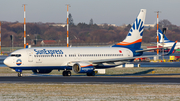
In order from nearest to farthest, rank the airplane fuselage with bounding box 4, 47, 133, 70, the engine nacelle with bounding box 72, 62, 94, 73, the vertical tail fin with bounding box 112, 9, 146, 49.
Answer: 1. the engine nacelle with bounding box 72, 62, 94, 73
2. the airplane fuselage with bounding box 4, 47, 133, 70
3. the vertical tail fin with bounding box 112, 9, 146, 49

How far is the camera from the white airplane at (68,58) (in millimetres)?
40875

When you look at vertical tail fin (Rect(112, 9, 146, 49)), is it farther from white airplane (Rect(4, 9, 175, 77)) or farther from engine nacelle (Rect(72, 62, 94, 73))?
engine nacelle (Rect(72, 62, 94, 73))

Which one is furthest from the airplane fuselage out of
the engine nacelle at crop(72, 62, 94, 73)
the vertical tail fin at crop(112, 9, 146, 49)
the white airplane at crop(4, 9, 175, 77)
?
the vertical tail fin at crop(112, 9, 146, 49)

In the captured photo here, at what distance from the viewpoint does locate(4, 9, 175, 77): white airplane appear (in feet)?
134

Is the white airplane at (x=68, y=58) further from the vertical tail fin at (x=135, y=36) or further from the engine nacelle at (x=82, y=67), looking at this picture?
the vertical tail fin at (x=135, y=36)

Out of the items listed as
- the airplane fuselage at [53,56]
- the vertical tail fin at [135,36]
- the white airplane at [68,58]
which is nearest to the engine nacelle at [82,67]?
the white airplane at [68,58]

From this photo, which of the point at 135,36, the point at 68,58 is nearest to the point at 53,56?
the point at 68,58

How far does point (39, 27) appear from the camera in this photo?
14450 centimetres

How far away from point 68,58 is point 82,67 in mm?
3096

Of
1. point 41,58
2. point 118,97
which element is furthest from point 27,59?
point 118,97

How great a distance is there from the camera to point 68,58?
4281 cm

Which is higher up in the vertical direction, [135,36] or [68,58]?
[135,36]

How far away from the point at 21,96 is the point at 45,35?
399 ft

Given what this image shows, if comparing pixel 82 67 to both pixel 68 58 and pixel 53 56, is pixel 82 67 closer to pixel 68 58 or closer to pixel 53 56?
pixel 68 58
